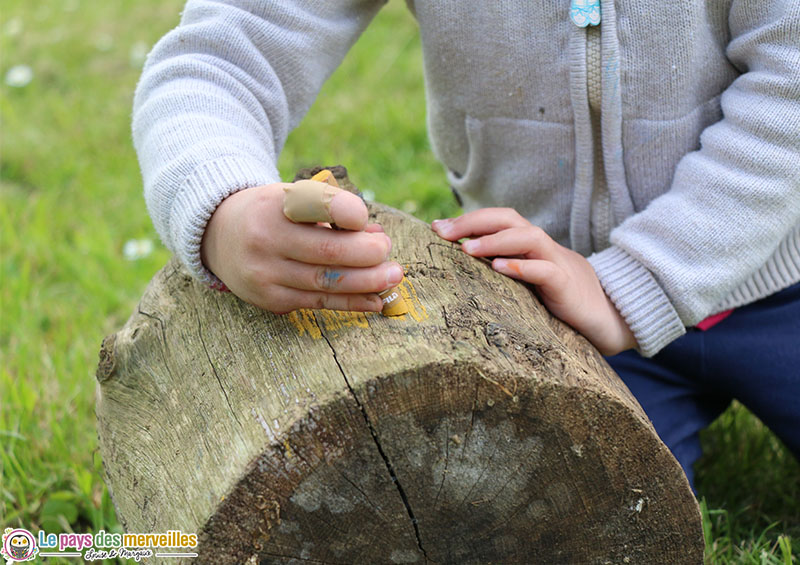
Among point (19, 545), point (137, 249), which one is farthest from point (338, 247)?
point (137, 249)

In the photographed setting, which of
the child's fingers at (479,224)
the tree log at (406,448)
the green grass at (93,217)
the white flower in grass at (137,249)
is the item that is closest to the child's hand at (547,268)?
the child's fingers at (479,224)

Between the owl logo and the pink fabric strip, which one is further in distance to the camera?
the pink fabric strip

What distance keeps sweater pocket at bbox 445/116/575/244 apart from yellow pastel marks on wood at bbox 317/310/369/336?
700 mm

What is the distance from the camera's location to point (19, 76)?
3957mm

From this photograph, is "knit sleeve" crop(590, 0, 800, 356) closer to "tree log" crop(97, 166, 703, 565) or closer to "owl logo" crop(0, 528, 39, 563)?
"tree log" crop(97, 166, 703, 565)

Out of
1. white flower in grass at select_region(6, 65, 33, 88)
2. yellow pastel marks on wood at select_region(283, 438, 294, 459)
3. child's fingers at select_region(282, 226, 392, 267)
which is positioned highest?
child's fingers at select_region(282, 226, 392, 267)

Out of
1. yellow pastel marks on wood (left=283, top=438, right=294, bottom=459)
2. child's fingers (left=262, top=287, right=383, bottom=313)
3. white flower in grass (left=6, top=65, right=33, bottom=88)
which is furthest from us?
white flower in grass (left=6, top=65, right=33, bottom=88)

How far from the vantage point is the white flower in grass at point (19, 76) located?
3.91 metres

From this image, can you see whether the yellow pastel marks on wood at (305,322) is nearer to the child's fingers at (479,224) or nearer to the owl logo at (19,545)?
the child's fingers at (479,224)

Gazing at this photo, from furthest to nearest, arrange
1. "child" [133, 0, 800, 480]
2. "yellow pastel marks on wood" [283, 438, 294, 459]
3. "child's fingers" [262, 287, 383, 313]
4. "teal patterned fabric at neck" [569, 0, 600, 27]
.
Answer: "teal patterned fabric at neck" [569, 0, 600, 27] → "child" [133, 0, 800, 480] → "child's fingers" [262, 287, 383, 313] → "yellow pastel marks on wood" [283, 438, 294, 459]

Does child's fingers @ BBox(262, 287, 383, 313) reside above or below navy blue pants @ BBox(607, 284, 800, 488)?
above

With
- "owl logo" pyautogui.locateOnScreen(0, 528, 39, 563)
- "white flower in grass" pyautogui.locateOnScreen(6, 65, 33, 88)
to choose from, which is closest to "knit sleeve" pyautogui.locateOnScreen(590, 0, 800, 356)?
"owl logo" pyautogui.locateOnScreen(0, 528, 39, 563)

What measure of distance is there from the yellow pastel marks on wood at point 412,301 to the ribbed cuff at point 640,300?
0.43 m

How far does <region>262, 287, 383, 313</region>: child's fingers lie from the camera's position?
3.63ft
